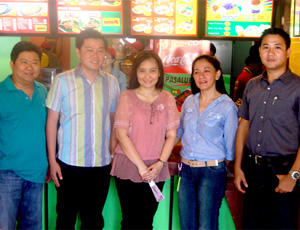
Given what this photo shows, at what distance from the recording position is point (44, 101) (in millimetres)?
2361

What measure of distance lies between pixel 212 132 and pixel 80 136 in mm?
953

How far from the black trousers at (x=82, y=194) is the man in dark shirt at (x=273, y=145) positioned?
1042mm

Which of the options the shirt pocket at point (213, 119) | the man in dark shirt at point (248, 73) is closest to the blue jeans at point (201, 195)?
the shirt pocket at point (213, 119)

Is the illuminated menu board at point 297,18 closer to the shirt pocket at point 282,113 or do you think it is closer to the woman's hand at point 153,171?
Result: the shirt pocket at point 282,113

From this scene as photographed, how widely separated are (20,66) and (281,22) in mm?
3168

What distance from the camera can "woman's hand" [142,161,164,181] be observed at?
2.17 m

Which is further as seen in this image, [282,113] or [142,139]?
[142,139]

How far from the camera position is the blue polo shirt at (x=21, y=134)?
217 centimetres

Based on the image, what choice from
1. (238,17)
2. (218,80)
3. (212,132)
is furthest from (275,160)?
(238,17)

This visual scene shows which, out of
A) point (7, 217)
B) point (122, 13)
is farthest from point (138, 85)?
point (122, 13)

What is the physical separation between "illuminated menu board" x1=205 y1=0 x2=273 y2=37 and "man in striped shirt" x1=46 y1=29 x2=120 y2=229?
211 centimetres

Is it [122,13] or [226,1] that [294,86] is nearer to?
[226,1]

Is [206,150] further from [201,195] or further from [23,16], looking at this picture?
[23,16]

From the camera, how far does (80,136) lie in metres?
2.27
